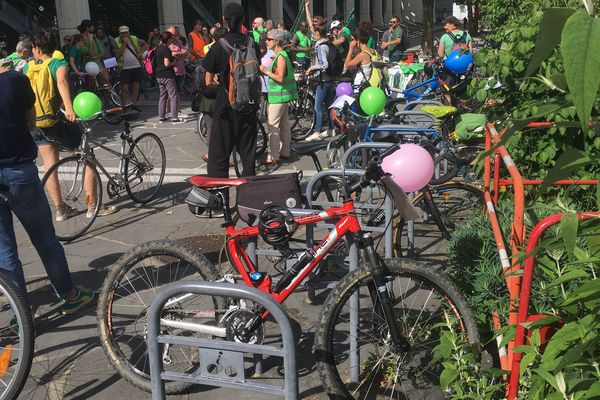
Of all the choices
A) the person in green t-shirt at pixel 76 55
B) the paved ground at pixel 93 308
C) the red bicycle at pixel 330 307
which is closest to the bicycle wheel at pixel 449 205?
the paved ground at pixel 93 308

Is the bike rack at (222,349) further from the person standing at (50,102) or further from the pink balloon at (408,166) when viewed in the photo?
the person standing at (50,102)

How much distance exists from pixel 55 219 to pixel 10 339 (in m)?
3.40

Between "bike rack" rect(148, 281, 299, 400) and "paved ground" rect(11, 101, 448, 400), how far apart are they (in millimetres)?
1154

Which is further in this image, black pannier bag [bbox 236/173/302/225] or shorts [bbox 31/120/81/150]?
shorts [bbox 31/120/81/150]

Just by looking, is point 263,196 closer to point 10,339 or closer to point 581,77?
point 10,339

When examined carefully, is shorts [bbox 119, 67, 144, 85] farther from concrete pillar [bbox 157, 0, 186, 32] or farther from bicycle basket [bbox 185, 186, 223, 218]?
bicycle basket [bbox 185, 186, 223, 218]

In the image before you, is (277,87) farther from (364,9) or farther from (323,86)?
(364,9)

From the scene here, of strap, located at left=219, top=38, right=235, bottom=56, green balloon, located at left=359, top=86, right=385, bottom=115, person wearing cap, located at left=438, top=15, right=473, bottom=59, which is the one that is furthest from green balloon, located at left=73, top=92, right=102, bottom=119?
person wearing cap, located at left=438, top=15, right=473, bottom=59

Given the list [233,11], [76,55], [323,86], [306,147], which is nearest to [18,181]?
[306,147]

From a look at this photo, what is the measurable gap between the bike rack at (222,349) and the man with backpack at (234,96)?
13.4 ft

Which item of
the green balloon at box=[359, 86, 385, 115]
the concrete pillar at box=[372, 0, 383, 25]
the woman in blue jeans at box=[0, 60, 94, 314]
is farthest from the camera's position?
the concrete pillar at box=[372, 0, 383, 25]

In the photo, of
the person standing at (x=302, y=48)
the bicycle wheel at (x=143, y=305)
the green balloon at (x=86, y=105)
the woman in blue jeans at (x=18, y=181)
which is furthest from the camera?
the person standing at (x=302, y=48)

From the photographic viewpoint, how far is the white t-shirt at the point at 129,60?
14266 millimetres

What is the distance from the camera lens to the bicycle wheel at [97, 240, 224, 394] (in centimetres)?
353
